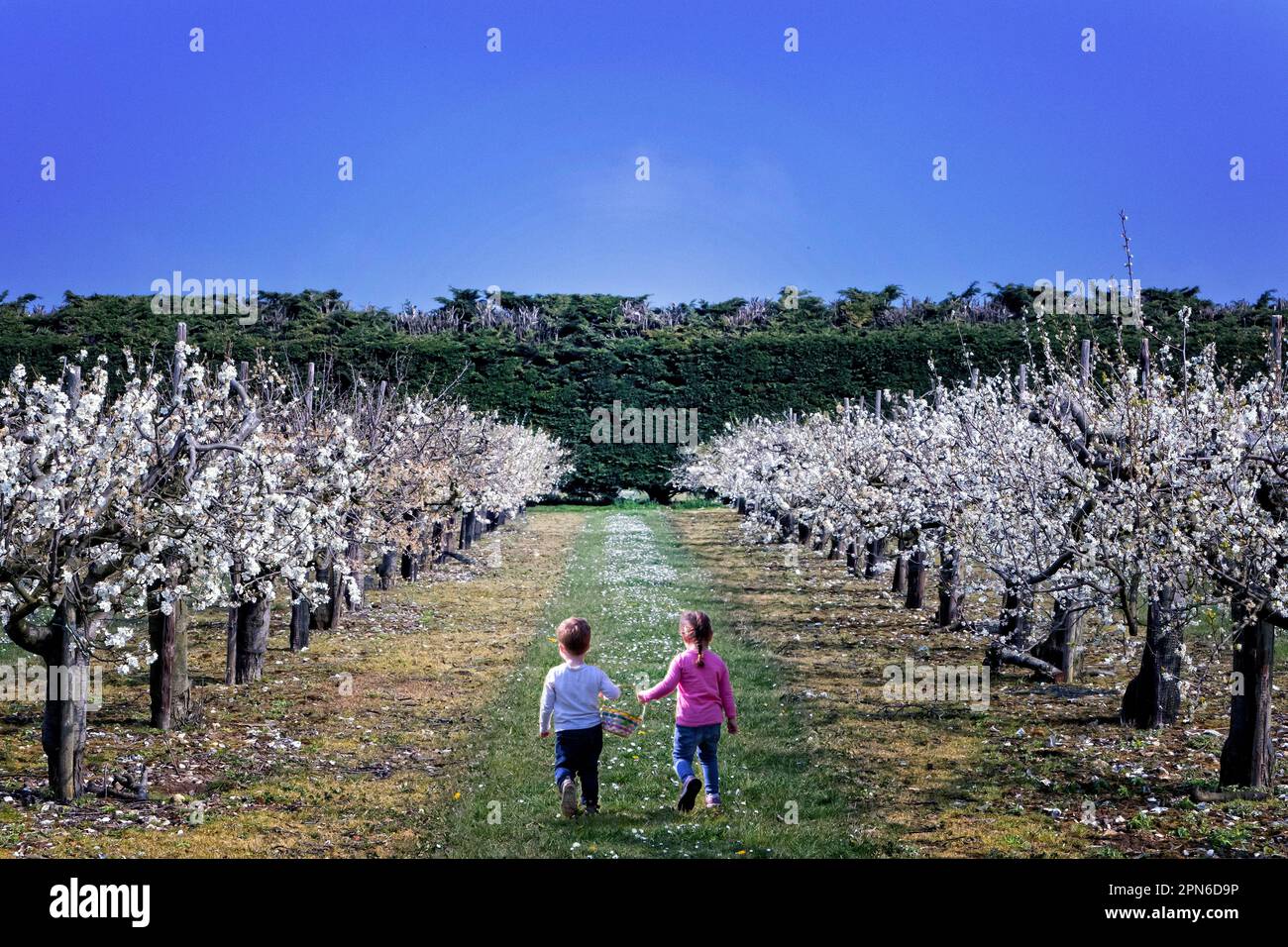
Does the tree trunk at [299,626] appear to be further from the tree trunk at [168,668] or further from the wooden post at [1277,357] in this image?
the wooden post at [1277,357]

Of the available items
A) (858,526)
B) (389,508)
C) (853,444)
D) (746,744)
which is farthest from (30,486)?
(853,444)

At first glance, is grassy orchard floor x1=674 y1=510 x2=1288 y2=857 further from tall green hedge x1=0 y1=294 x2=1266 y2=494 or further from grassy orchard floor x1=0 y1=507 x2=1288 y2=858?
tall green hedge x1=0 y1=294 x2=1266 y2=494

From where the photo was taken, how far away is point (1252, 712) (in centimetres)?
1005

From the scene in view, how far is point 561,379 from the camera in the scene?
198 feet

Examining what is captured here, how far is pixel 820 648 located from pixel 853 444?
761cm

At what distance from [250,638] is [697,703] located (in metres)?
8.22

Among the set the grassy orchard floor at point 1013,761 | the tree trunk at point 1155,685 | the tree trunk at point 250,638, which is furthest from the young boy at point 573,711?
the tree trunk at point 250,638

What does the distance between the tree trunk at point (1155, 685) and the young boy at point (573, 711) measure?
6.02 meters

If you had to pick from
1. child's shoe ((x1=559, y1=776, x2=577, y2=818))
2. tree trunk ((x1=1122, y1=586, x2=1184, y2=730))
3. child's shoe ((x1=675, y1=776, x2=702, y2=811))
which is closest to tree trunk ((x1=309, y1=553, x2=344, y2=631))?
child's shoe ((x1=559, y1=776, x2=577, y2=818))

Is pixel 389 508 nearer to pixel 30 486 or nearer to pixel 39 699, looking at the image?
pixel 39 699

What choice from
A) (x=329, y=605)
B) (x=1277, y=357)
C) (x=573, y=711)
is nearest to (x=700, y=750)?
(x=573, y=711)

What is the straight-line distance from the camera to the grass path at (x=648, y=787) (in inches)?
345

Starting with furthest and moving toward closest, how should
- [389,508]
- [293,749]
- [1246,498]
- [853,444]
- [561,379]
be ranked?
[561,379], [853,444], [389,508], [293,749], [1246,498]

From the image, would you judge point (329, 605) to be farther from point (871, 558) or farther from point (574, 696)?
point (871, 558)
